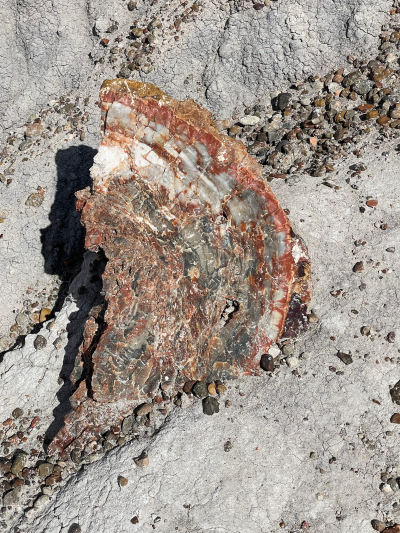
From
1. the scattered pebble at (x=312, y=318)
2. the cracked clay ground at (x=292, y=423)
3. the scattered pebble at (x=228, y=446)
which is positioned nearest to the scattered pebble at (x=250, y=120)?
the cracked clay ground at (x=292, y=423)

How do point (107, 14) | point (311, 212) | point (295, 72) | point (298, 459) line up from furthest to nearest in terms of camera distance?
point (107, 14), point (295, 72), point (311, 212), point (298, 459)

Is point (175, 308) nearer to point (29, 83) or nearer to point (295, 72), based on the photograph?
point (295, 72)

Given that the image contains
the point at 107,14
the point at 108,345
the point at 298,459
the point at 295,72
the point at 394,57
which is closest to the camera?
the point at 298,459

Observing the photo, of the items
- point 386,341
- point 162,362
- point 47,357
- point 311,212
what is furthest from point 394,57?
point 47,357

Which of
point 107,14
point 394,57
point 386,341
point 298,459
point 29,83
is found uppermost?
point 107,14

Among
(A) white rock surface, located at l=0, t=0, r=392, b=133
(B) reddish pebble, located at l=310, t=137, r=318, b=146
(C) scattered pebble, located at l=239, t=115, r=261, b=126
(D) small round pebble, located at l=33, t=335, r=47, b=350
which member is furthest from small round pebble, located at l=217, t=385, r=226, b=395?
(A) white rock surface, located at l=0, t=0, r=392, b=133

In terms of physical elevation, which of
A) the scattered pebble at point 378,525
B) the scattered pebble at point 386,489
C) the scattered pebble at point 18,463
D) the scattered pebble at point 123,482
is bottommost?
the scattered pebble at point 378,525

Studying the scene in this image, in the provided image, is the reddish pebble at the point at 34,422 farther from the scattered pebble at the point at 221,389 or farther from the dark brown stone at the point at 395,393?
the dark brown stone at the point at 395,393

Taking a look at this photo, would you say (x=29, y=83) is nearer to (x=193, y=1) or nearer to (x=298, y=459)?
(x=193, y=1)

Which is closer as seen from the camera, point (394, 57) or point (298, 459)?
point (298, 459)

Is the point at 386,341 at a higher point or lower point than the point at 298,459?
higher
